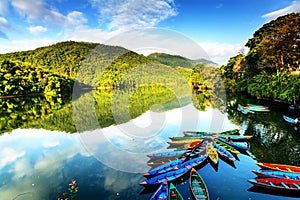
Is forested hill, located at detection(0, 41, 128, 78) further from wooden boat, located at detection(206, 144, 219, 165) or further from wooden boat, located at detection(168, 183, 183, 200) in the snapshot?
wooden boat, located at detection(168, 183, 183, 200)

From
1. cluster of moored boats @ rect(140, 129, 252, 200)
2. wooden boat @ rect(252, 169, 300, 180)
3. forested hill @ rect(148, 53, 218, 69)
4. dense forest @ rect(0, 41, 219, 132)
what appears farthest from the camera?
dense forest @ rect(0, 41, 219, 132)

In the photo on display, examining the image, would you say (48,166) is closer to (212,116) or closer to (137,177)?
(137,177)

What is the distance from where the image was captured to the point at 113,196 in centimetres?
749

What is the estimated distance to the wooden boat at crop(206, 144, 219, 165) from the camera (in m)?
9.85

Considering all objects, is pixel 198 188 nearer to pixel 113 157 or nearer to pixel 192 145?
pixel 192 145

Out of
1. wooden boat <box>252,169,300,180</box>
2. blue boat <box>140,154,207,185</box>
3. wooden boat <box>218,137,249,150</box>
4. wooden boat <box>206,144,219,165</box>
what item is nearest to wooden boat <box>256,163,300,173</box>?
wooden boat <box>252,169,300,180</box>

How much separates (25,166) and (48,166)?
3.61 feet

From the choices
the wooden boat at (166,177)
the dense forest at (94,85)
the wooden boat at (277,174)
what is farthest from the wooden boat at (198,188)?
the dense forest at (94,85)

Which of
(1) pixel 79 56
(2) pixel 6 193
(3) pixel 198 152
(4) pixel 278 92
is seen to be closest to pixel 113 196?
(2) pixel 6 193

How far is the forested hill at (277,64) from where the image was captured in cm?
2437

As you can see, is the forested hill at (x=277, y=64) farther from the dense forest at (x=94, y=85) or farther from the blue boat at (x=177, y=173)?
the blue boat at (x=177, y=173)

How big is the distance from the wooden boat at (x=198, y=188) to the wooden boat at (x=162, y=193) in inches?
32.4

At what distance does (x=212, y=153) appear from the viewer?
10398 mm

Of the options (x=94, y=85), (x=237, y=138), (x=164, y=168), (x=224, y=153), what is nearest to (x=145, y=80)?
(x=237, y=138)
